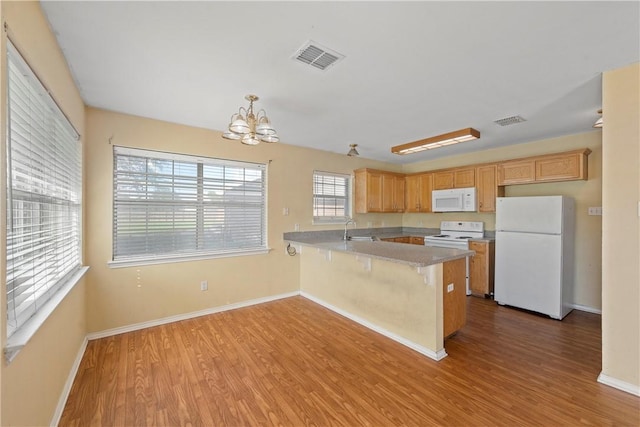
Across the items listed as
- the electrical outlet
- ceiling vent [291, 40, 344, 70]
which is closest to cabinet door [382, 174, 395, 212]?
the electrical outlet

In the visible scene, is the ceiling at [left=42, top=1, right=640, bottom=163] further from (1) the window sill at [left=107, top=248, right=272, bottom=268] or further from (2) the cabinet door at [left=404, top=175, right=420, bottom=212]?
(2) the cabinet door at [left=404, top=175, right=420, bottom=212]

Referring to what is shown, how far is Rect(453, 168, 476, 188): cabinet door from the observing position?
4645 mm

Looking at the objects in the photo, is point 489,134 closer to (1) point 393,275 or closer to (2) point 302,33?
(1) point 393,275

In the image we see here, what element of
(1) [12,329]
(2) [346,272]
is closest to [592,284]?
(2) [346,272]

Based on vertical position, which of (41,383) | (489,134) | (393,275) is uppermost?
(489,134)

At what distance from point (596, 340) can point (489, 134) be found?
8.69 feet

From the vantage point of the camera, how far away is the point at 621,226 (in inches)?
80.5

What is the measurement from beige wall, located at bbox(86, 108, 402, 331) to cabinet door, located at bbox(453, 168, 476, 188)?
2296 millimetres

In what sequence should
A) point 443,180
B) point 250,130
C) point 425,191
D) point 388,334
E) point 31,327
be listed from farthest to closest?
point 425,191 → point 443,180 → point 388,334 → point 250,130 → point 31,327

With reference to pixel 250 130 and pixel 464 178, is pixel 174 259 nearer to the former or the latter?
pixel 250 130

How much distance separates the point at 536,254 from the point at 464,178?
5.51ft

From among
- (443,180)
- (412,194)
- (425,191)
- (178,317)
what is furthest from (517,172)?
(178,317)

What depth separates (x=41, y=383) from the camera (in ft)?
5.06

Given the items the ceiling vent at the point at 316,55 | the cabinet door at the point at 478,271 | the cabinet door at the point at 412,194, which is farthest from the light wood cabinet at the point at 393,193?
the ceiling vent at the point at 316,55
